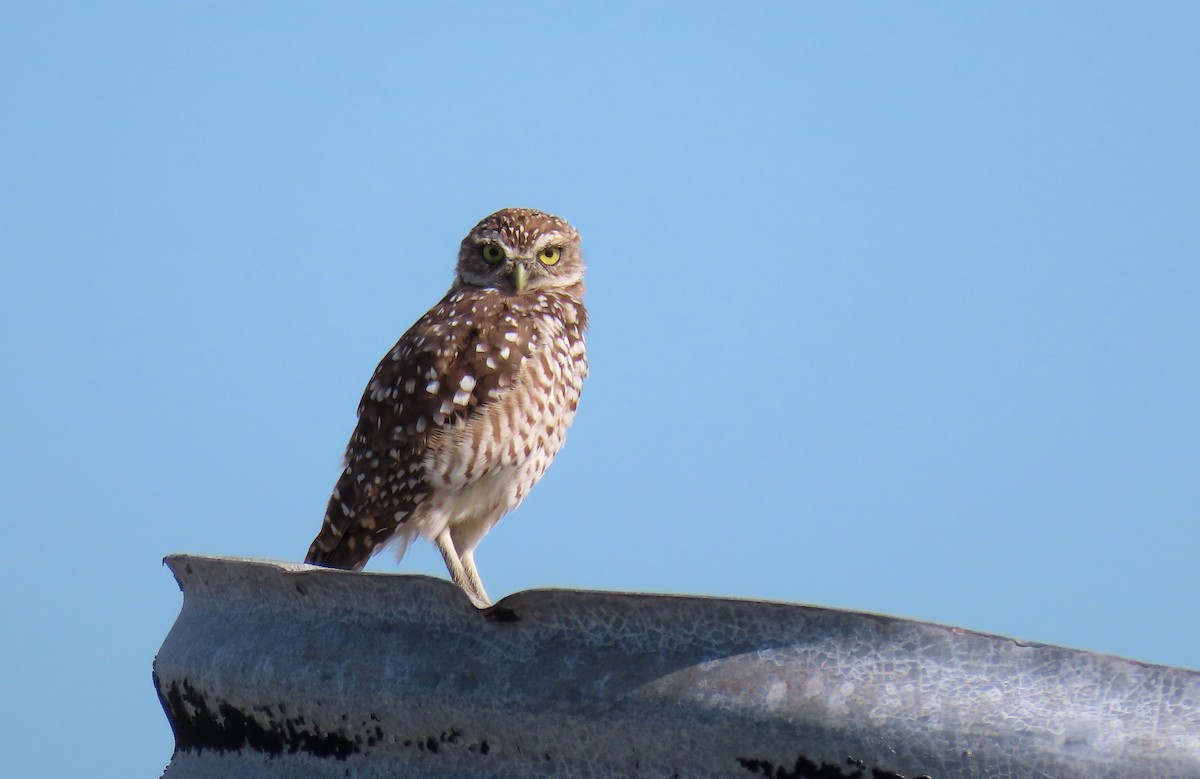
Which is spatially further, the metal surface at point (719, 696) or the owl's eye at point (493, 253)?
the owl's eye at point (493, 253)

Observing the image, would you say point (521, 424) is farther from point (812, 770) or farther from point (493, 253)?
point (812, 770)

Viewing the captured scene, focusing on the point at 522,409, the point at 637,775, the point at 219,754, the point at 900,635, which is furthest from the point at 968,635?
the point at 522,409

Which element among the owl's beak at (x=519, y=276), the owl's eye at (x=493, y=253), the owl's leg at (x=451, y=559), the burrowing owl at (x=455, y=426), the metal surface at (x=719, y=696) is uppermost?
the owl's eye at (x=493, y=253)

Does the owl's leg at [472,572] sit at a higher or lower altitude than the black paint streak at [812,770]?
higher

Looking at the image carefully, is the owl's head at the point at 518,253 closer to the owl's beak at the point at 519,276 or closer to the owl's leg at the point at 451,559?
the owl's beak at the point at 519,276

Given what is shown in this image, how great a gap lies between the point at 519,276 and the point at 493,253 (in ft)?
0.62

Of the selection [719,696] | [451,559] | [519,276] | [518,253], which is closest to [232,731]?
[719,696]

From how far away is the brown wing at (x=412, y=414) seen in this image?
4.63 m

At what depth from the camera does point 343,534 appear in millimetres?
4793

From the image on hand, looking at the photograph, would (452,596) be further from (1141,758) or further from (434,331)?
(434,331)

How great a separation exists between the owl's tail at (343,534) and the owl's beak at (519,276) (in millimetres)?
985

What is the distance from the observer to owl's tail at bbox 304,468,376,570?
475 centimetres

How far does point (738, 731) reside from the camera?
1694 millimetres

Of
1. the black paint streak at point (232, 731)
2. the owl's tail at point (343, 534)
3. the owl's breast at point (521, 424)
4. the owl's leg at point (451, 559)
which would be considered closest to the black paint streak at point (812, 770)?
the black paint streak at point (232, 731)
